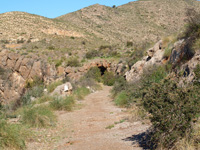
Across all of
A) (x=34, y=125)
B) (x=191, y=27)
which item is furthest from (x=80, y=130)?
(x=191, y=27)

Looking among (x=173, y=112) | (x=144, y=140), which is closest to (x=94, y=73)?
(x=144, y=140)

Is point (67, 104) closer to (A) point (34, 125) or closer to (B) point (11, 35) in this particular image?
(A) point (34, 125)

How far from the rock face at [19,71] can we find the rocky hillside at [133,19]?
33839 millimetres

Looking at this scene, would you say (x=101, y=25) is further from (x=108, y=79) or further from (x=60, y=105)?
(x=60, y=105)

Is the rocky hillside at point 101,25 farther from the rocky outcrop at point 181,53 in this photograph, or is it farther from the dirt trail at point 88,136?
the dirt trail at point 88,136

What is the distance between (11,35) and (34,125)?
1932 inches

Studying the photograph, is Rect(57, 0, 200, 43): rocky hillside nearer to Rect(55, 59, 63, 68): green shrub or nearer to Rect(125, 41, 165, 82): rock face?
Rect(55, 59, 63, 68): green shrub

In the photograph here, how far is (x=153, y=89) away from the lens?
17.6 ft

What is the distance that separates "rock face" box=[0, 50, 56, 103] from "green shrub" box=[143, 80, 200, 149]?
937 inches

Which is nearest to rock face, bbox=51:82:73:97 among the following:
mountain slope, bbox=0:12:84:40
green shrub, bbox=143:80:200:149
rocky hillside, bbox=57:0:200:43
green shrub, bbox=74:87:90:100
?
green shrub, bbox=74:87:90:100

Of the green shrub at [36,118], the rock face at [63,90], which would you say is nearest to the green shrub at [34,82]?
the rock face at [63,90]

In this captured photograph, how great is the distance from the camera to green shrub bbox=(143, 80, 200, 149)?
4.69 metres

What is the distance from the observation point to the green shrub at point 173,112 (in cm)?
469

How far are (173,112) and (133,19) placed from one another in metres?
75.0
